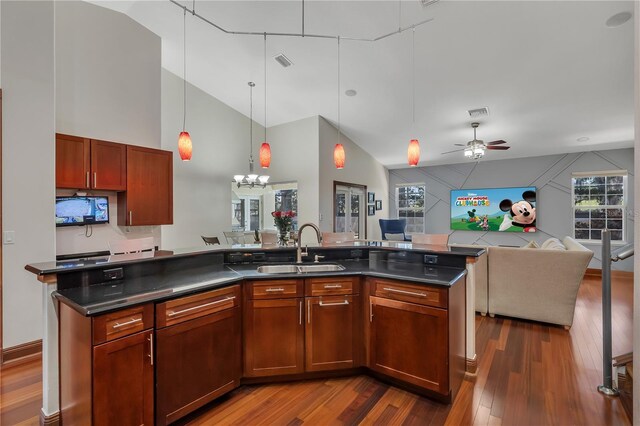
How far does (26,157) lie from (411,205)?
27.1 ft

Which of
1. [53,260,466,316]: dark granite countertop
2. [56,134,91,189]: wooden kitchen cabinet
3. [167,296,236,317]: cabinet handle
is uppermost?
[56,134,91,189]: wooden kitchen cabinet

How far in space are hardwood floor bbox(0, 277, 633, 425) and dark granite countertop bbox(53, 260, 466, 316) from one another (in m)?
0.90

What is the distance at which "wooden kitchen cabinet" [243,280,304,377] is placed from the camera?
2264mm

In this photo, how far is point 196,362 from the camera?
193 centimetres

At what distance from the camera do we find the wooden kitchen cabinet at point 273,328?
226 cm

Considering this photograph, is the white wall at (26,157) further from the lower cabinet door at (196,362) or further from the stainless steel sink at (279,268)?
the stainless steel sink at (279,268)

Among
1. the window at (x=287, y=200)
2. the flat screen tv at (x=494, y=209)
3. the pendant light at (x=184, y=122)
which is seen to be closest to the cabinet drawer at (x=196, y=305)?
the pendant light at (x=184, y=122)

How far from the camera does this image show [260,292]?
227 centimetres

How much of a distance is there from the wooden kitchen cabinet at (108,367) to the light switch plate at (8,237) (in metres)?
1.74

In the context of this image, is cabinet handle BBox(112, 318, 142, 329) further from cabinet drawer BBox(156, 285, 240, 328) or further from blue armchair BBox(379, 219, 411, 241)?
blue armchair BBox(379, 219, 411, 241)

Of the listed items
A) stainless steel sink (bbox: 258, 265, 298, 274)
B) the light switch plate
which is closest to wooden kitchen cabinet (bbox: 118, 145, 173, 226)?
the light switch plate

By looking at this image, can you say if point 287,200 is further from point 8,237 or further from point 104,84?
point 8,237

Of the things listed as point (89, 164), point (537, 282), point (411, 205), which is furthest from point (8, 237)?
point (411, 205)

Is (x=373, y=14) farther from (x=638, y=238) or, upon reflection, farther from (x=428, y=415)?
(x=428, y=415)
